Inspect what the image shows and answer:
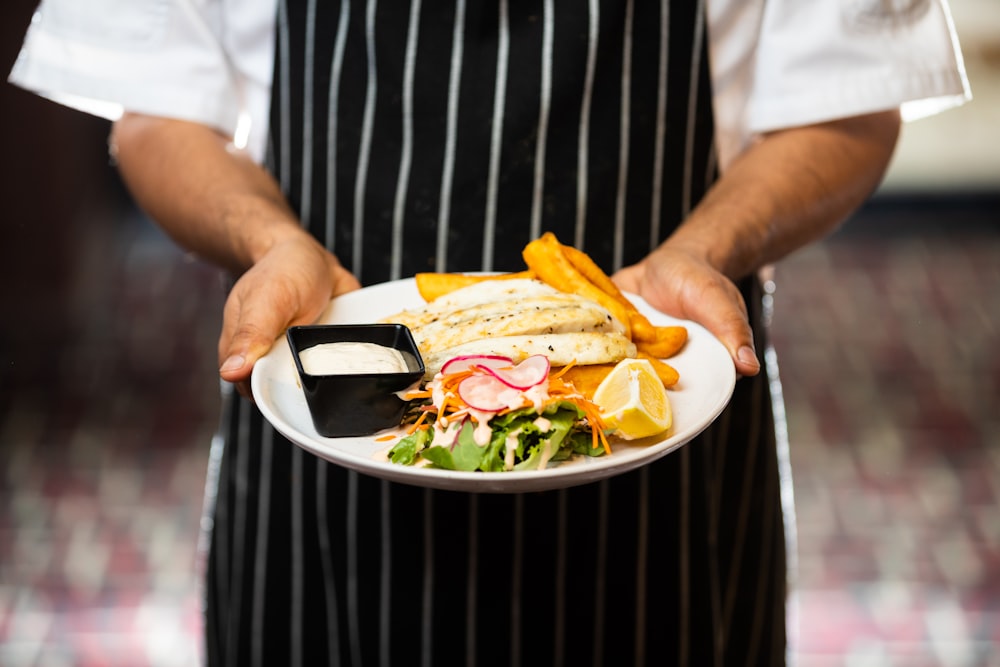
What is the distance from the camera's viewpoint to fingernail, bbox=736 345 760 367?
1386 mm

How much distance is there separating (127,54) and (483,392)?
1.05m

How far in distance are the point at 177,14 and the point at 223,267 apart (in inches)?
17.8

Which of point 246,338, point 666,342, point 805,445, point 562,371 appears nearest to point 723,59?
point 666,342

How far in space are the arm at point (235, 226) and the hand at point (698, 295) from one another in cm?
45

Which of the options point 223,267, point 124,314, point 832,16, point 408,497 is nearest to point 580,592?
point 408,497

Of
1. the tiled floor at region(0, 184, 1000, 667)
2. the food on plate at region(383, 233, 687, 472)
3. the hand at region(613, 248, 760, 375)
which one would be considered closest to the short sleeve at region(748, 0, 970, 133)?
the hand at region(613, 248, 760, 375)

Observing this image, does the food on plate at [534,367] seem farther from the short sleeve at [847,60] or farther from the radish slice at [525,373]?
the short sleeve at [847,60]

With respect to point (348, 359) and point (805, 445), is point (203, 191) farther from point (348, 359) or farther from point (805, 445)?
point (805, 445)

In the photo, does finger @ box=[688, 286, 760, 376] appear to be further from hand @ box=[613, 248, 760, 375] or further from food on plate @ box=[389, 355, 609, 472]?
food on plate @ box=[389, 355, 609, 472]

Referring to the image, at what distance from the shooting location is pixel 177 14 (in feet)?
6.21

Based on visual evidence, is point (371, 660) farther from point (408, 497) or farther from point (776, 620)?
point (776, 620)

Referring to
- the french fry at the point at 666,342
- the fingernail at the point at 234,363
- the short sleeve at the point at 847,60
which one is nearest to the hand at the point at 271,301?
the fingernail at the point at 234,363

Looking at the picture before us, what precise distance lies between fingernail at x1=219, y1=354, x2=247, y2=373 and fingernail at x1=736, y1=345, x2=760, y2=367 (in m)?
0.63

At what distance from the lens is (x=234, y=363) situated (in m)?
1.32
